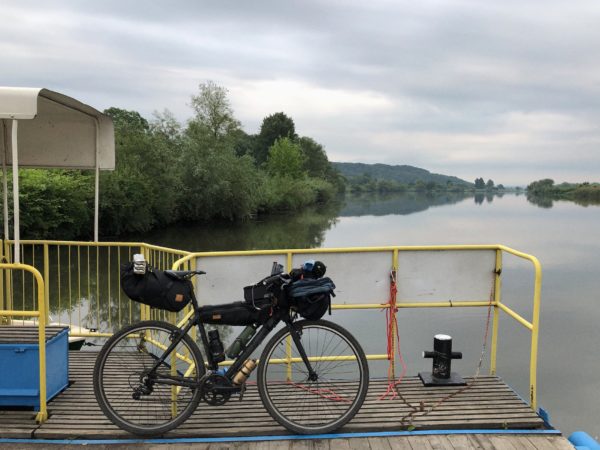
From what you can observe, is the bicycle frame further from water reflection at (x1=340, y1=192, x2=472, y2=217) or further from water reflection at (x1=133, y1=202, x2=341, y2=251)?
water reflection at (x1=340, y1=192, x2=472, y2=217)

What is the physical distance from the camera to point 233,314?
3480 mm

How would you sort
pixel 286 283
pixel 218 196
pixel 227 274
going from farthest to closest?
pixel 218 196 → pixel 227 274 → pixel 286 283

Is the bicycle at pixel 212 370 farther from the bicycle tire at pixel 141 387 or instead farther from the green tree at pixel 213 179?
the green tree at pixel 213 179

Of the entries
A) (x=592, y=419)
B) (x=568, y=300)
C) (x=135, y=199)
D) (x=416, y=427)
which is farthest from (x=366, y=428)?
(x=135, y=199)

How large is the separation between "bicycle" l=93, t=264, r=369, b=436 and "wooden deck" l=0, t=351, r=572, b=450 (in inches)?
5.0

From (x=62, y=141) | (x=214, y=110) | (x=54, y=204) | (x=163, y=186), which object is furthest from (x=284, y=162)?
(x=62, y=141)

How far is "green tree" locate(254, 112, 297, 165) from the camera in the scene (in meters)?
78.2

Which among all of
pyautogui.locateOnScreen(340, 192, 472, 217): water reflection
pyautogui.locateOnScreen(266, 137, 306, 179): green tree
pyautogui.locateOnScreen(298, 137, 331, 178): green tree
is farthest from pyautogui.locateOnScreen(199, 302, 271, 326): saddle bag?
pyautogui.locateOnScreen(298, 137, 331, 178): green tree

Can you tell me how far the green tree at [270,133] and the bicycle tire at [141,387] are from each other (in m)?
74.9

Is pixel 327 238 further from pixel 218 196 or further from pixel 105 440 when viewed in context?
pixel 105 440

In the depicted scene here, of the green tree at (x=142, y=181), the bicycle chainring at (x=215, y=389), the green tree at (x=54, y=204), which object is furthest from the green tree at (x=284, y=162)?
the bicycle chainring at (x=215, y=389)

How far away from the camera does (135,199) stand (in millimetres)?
28375

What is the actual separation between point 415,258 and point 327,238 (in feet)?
90.2

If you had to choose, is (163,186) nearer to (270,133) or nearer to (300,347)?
(300,347)
